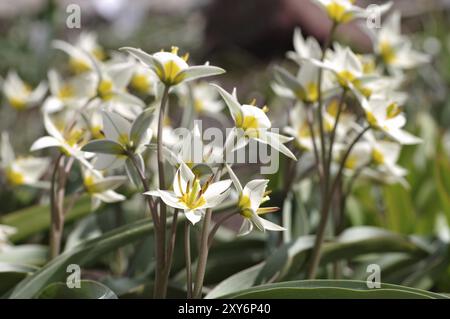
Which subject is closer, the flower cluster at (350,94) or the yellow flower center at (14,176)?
the flower cluster at (350,94)

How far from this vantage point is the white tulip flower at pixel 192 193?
112 centimetres

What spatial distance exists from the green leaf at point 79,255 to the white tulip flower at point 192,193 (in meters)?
0.30

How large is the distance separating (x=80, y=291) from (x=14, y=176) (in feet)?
1.93

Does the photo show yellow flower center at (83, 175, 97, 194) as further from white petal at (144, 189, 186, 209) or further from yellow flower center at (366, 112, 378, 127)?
yellow flower center at (366, 112, 378, 127)

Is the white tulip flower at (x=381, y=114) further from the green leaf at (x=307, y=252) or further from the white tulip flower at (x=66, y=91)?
the white tulip flower at (x=66, y=91)

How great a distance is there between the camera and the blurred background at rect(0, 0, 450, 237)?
6.97ft

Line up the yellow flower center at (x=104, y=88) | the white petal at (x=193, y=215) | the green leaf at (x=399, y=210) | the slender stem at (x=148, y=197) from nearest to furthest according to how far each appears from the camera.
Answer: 1. the white petal at (x=193, y=215)
2. the slender stem at (x=148, y=197)
3. the yellow flower center at (x=104, y=88)
4. the green leaf at (x=399, y=210)

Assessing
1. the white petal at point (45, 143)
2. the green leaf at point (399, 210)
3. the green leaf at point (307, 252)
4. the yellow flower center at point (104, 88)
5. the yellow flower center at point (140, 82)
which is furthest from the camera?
the green leaf at point (399, 210)

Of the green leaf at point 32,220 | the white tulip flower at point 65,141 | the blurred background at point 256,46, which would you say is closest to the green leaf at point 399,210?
the blurred background at point 256,46

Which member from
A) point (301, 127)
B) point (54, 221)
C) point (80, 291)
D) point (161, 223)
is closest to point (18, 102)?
point (54, 221)

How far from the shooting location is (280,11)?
479cm

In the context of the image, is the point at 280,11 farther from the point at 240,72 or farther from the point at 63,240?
the point at 63,240

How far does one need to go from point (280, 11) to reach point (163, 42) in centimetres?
86

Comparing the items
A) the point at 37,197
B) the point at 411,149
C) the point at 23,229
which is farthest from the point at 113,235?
the point at 411,149
